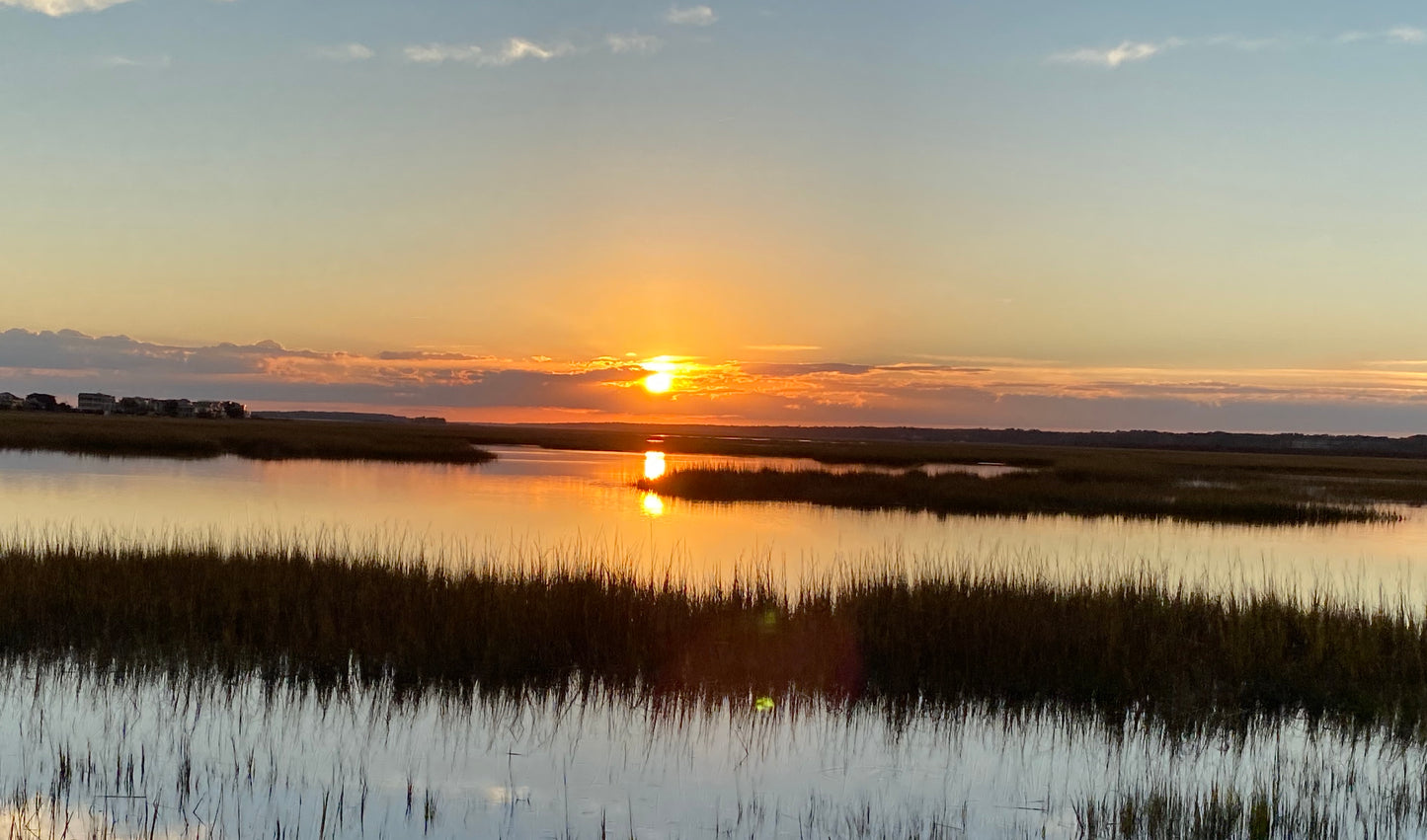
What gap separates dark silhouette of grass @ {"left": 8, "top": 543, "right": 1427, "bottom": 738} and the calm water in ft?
7.38

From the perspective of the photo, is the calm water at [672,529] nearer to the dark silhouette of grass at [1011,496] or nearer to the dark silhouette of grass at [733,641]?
the dark silhouette of grass at [1011,496]

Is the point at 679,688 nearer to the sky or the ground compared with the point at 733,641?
nearer to the ground

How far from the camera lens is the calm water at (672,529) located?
19094mm

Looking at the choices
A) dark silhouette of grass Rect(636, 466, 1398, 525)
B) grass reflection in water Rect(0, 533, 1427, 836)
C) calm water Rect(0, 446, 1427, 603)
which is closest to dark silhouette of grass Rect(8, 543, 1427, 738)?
grass reflection in water Rect(0, 533, 1427, 836)

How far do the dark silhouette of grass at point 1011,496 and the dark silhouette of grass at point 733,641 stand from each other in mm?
19614

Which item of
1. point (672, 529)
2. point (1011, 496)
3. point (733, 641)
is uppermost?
point (733, 641)

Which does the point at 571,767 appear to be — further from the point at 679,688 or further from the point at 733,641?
the point at 733,641

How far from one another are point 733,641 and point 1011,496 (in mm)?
25388

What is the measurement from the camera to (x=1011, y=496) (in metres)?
35.1

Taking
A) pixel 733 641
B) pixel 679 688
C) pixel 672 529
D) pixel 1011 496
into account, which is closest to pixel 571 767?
pixel 679 688

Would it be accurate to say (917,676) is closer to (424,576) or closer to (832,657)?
(832,657)

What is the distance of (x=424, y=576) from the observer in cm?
1324

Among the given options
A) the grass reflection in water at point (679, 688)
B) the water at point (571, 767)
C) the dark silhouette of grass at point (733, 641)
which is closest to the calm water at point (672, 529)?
the dark silhouette of grass at point (733, 641)

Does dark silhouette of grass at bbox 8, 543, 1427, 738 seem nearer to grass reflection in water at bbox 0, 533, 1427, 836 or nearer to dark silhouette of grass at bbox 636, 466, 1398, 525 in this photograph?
grass reflection in water at bbox 0, 533, 1427, 836
